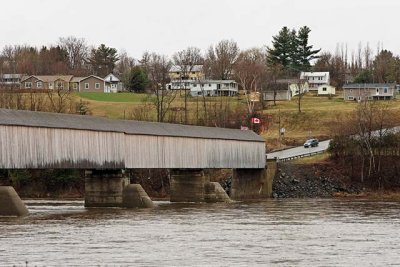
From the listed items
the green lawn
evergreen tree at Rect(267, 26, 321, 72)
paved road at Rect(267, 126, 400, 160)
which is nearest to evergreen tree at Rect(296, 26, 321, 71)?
evergreen tree at Rect(267, 26, 321, 72)

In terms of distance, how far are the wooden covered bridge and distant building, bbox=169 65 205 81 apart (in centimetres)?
7785

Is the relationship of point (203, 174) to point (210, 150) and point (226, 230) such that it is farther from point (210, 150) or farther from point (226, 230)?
point (226, 230)

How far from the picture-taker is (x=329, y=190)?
66625 mm

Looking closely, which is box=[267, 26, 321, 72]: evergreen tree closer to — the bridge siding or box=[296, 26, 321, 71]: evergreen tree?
box=[296, 26, 321, 71]: evergreen tree

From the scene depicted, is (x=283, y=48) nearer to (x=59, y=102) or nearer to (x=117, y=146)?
(x=59, y=102)

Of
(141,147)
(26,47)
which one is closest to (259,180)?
(141,147)

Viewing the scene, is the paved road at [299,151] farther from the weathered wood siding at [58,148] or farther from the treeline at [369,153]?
the weathered wood siding at [58,148]

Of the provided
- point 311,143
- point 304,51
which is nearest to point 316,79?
point 304,51

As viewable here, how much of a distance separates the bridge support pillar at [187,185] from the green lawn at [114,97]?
5770 cm

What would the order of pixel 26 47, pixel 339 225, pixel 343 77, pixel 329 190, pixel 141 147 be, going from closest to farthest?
pixel 339 225 → pixel 141 147 → pixel 329 190 → pixel 343 77 → pixel 26 47

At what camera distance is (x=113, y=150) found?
4981 centimetres

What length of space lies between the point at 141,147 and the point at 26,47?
5071 inches

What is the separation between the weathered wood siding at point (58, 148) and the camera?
1645 inches

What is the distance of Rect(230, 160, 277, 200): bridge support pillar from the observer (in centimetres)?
6550
